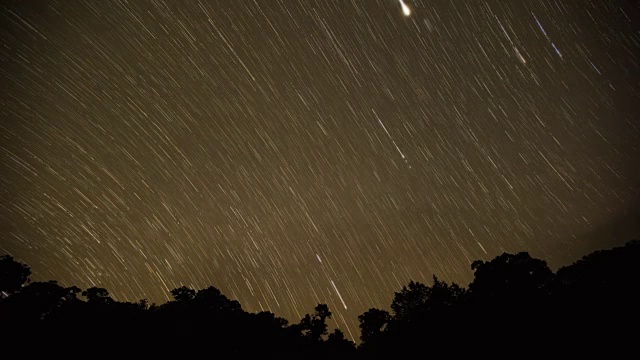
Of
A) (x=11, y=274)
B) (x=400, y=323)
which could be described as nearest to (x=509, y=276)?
(x=400, y=323)

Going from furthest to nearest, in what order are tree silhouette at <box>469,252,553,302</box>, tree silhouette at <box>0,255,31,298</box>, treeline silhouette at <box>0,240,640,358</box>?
1. tree silhouette at <box>469,252,553,302</box>
2. tree silhouette at <box>0,255,31,298</box>
3. treeline silhouette at <box>0,240,640,358</box>

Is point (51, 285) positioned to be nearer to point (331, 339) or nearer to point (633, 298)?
point (331, 339)

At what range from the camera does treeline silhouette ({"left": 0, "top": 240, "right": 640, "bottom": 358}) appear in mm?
12055

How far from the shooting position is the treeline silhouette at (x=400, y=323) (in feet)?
39.5

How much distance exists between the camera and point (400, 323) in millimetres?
18406

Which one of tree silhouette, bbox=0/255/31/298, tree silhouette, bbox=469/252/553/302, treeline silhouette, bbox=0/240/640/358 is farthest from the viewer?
tree silhouette, bbox=469/252/553/302

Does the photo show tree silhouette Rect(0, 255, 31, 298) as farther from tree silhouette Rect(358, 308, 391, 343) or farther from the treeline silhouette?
tree silhouette Rect(358, 308, 391, 343)

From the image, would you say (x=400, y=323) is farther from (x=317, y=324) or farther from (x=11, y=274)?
(x=11, y=274)

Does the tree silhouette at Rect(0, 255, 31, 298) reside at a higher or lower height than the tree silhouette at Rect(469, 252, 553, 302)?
higher

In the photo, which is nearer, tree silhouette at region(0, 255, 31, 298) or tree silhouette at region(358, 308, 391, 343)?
tree silhouette at region(0, 255, 31, 298)

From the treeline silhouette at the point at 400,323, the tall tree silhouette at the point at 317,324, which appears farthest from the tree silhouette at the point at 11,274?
the tall tree silhouette at the point at 317,324

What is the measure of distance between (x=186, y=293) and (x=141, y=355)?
6229 mm

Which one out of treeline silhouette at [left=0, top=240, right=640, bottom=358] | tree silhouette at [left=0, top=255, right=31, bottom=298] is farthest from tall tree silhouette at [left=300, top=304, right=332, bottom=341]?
→ tree silhouette at [left=0, top=255, right=31, bottom=298]

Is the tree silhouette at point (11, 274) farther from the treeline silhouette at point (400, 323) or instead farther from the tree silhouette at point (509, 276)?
the tree silhouette at point (509, 276)
